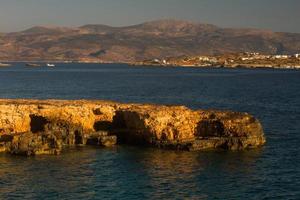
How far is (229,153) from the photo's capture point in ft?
193

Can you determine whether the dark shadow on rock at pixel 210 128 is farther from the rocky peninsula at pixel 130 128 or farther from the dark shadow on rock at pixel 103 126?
the dark shadow on rock at pixel 103 126

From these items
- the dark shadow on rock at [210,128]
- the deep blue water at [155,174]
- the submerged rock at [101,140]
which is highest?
the dark shadow on rock at [210,128]

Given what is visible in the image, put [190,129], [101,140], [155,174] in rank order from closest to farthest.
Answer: [155,174] < [101,140] < [190,129]

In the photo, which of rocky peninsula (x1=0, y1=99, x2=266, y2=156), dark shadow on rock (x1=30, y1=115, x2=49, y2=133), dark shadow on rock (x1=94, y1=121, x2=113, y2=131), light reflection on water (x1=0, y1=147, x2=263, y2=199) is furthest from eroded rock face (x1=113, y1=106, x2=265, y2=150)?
dark shadow on rock (x1=30, y1=115, x2=49, y2=133)

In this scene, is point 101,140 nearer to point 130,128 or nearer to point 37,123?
point 130,128

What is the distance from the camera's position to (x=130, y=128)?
65062mm

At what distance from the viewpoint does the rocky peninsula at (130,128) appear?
60.5 meters

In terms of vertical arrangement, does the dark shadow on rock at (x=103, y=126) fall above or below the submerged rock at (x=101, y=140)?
above

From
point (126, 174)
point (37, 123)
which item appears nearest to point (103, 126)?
point (37, 123)

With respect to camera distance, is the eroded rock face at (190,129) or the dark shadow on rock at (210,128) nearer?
the eroded rock face at (190,129)

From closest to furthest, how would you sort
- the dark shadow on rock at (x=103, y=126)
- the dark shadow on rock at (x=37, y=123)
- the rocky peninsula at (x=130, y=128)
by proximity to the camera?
the rocky peninsula at (x=130, y=128), the dark shadow on rock at (x=37, y=123), the dark shadow on rock at (x=103, y=126)

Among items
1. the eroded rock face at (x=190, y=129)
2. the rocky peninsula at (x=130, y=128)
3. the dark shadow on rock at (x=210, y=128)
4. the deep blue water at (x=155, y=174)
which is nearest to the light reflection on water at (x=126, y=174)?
the deep blue water at (x=155, y=174)

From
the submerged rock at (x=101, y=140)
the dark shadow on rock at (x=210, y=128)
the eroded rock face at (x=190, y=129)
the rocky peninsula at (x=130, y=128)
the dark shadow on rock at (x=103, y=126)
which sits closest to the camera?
the rocky peninsula at (x=130, y=128)

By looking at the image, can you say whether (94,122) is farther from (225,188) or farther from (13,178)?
(225,188)
